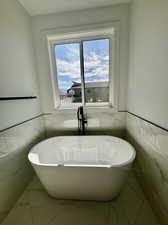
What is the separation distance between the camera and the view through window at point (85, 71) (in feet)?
5.74

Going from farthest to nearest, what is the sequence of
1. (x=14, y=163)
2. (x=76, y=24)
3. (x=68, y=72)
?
(x=68, y=72) < (x=76, y=24) < (x=14, y=163)

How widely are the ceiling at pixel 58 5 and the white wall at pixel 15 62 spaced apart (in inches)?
4.7

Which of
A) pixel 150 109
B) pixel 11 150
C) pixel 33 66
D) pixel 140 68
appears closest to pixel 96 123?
pixel 150 109

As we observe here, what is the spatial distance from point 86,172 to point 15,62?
4.93ft

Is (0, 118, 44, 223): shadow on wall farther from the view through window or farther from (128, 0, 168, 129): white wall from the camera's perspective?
(128, 0, 168, 129): white wall

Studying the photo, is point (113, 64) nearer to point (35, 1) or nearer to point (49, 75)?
point (49, 75)

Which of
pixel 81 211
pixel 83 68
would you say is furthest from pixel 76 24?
pixel 81 211

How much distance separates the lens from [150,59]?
40.1 inches

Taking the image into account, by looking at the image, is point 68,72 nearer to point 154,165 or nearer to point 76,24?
point 76,24

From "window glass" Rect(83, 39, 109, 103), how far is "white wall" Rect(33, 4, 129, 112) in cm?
27

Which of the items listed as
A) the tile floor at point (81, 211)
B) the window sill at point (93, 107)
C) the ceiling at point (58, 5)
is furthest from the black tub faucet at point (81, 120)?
the ceiling at point (58, 5)

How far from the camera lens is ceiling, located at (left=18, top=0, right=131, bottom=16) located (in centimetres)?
135

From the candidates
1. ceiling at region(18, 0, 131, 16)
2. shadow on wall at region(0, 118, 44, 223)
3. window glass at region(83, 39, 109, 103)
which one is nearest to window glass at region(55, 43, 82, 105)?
window glass at region(83, 39, 109, 103)

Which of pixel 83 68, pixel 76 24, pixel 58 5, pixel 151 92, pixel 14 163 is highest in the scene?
pixel 58 5
